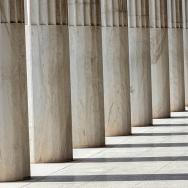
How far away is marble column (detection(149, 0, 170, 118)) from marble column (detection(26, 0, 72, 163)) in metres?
15.8

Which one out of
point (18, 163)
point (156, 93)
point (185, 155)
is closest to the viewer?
point (18, 163)

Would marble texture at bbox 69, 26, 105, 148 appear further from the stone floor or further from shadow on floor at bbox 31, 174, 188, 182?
shadow on floor at bbox 31, 174, 188, 182

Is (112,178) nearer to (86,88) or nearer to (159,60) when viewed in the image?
(86,88)

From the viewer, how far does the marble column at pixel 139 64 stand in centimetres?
3381

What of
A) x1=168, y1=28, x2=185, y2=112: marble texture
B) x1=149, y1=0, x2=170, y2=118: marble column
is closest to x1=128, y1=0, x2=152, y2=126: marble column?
x1=149, y1=0, x2=170, y2=118: marble column

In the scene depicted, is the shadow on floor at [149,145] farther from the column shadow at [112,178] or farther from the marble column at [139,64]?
the marble column at [139,64]

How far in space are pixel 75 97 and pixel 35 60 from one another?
3.79m

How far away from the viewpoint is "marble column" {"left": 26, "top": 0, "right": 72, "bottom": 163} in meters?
22.1

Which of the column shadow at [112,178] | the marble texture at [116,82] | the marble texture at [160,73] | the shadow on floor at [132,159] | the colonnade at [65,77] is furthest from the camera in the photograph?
the marble texture at [160,73]

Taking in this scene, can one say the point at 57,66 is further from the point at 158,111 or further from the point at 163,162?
the point at 158,111

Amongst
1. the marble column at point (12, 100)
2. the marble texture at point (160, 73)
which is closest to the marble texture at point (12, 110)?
the marble column at point (12, 100)

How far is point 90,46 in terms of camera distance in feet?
85.1

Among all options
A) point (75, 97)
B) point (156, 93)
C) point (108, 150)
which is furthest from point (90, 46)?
point (156, 93)

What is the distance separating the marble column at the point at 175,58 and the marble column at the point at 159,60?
4.16 m
